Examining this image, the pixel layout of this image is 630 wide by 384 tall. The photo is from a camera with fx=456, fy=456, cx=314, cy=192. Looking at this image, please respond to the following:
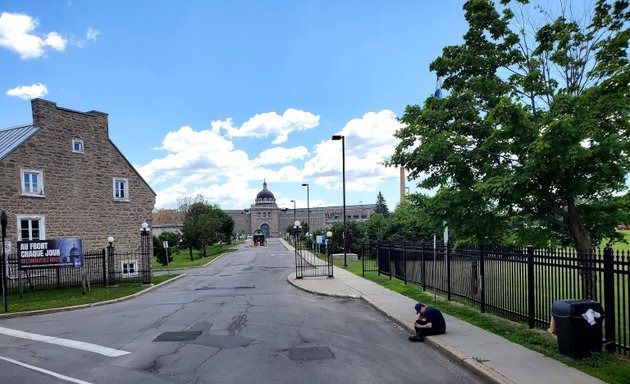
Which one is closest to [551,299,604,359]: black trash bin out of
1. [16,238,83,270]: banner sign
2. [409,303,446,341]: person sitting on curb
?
[409,303,446,341]: person sitting on curb

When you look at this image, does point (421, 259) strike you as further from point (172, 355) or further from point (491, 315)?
point (172, 355)

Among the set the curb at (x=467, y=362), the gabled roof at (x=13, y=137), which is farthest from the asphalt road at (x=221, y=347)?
the gabled roof at (x=13, y=137)

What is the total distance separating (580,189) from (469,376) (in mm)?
4545

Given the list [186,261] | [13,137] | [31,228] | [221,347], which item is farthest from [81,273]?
[186,261]

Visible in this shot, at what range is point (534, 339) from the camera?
8.53 meters

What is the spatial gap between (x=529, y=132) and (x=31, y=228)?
24443 mm

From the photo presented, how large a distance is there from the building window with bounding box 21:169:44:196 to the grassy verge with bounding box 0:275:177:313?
18.0ft

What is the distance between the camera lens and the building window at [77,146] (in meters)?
26.9

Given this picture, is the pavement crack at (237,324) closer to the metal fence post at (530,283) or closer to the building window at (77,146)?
the metal fence post at (530,283)

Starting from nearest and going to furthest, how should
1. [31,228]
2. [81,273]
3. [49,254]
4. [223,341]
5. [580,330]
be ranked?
[580,330]
[223,341]
[49,254]
[31,228]
[81,273]

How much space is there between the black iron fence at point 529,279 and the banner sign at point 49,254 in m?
16.3

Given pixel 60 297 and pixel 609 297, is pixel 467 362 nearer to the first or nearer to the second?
pixel 609 297

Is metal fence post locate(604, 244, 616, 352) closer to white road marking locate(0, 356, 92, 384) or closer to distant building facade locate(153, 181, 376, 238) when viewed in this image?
white road marking locate(0, 356, 92, 384)

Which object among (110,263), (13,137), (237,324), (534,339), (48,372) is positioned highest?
(13,137)
